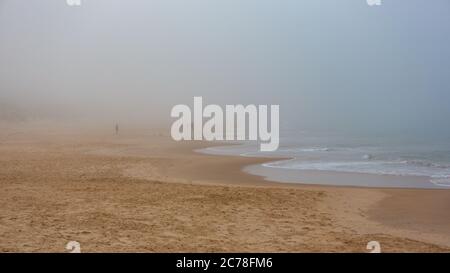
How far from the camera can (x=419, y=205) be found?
41.3ft

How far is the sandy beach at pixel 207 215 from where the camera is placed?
7.98m

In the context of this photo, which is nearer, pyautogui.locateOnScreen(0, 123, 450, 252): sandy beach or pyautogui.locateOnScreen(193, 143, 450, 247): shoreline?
pyautogui.locateOnScreen(0, 123, 450, 252): sandy beach

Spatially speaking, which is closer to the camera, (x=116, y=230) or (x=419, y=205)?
(x=116, y=230)

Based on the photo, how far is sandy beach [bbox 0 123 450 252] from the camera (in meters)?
7.98

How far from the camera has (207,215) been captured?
1051 cm

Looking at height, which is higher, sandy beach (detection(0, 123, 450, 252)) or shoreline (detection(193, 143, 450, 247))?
sandy beach (detection(0, 123, 450, 252))

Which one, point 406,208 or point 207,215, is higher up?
point 207,215
